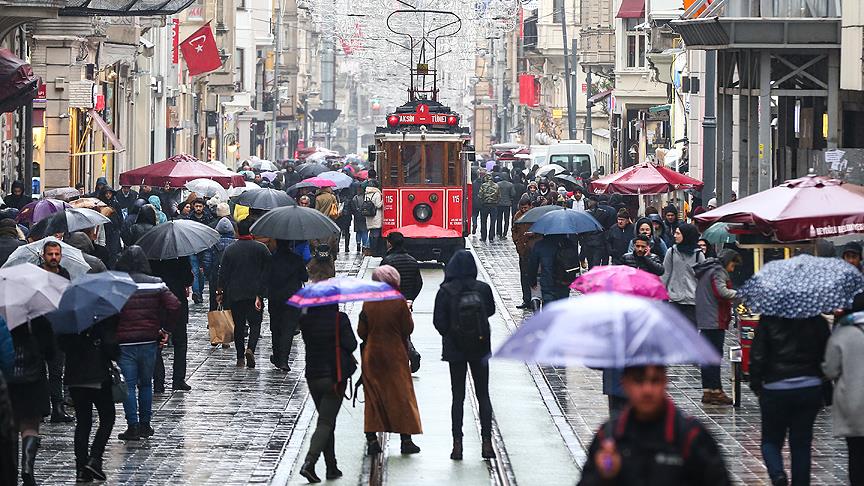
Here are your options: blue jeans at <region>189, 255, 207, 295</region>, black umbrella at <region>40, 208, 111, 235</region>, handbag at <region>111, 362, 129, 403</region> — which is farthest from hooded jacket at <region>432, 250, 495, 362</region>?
blue jeans at <region>189, 255, 207, 295</region>

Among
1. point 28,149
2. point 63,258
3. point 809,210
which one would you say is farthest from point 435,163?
point 63,258

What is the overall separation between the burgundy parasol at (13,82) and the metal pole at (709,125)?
10.9 metres

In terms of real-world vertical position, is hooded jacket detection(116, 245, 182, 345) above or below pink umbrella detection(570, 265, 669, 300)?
below

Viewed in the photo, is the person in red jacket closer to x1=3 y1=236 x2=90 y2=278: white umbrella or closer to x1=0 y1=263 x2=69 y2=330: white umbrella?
x1=3 y1=236 x2=90 y2=278: white umbrella

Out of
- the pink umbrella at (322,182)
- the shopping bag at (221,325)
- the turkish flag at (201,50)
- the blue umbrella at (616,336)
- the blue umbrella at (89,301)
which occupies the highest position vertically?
the turkish flag at (201,50)

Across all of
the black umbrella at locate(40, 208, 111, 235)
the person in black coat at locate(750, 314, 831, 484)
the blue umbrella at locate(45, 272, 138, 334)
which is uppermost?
the black umbrella at locate(40, 208, 111, 235)

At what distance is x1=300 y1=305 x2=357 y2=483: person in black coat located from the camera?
12.9m

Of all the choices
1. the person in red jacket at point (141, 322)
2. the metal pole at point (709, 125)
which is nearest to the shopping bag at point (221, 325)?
the person in red jacket at point (141, 322)

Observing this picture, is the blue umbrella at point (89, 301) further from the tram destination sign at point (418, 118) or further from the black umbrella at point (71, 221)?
the tram destination sign at point (418, 118)

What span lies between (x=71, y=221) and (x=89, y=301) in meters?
5.88

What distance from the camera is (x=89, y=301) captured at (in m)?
12.8

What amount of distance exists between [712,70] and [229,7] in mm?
38883

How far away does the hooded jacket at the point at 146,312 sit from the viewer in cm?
1394

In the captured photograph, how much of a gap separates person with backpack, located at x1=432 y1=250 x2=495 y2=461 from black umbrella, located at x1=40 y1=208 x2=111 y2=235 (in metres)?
5.87
